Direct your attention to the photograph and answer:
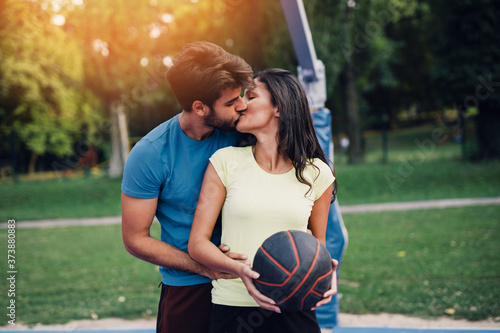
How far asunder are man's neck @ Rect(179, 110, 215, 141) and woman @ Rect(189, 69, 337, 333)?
0.73 ft

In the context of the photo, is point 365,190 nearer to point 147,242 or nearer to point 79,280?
point 79,280

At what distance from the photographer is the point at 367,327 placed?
421 cm

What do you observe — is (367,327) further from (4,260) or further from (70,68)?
(70,68)

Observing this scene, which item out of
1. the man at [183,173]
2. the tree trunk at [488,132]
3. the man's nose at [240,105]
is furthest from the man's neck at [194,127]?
the tree trunk at [488,132]

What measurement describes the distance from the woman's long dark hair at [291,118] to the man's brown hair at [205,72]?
15 centimetres

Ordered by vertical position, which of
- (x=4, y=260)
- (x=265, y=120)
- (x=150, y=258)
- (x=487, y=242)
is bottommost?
(x=4, y=260)

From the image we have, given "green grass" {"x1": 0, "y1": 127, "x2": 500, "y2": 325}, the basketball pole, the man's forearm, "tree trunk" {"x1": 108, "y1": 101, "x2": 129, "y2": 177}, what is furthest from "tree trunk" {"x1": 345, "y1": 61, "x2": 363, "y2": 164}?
the man's forearm

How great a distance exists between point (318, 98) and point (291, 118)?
72.8 inches

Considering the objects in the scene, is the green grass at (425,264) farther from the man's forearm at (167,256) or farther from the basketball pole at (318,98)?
the man's forearm at (167,256)

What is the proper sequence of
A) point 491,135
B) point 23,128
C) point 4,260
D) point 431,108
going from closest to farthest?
1. point 4,260
2. point 491,135
3. point 23,128
4. point 431,108

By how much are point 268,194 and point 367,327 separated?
264 centimetres

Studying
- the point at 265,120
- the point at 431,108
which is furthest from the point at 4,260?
the point at 431,108

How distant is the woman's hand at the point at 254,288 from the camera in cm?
197

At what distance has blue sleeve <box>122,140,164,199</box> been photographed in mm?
2355
